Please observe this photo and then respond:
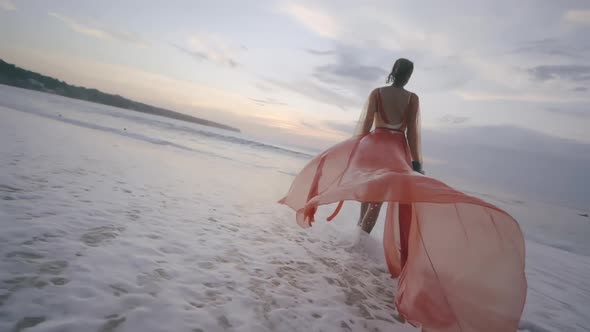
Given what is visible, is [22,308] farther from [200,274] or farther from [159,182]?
[159,182]

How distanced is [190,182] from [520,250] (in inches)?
223

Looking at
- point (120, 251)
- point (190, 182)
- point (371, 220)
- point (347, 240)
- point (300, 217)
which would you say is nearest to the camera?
point (120, 251)

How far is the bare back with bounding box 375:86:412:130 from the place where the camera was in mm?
3489

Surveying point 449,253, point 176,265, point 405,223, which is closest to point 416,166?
point 405,223

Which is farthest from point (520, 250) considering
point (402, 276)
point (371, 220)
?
point (371, 220)

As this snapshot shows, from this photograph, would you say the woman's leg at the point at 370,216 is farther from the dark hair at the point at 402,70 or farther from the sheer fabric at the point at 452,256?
the dark hair at the point at 402,70

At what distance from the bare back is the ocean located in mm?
1659

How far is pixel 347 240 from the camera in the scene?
4.30 meters

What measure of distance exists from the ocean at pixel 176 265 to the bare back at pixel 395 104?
1659 millimetres

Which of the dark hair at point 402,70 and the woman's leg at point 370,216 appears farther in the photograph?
the woman's leg at point 370,216

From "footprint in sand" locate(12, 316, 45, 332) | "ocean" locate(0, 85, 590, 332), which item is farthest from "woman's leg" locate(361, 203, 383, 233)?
"footprint in sand" locate(12, 316, 45, 332)

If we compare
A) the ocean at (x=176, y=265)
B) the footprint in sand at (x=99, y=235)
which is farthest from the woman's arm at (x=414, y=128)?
the footprint in sand at (x=99, y=235)

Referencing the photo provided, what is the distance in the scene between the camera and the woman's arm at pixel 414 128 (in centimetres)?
349

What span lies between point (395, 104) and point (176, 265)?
294 cm
